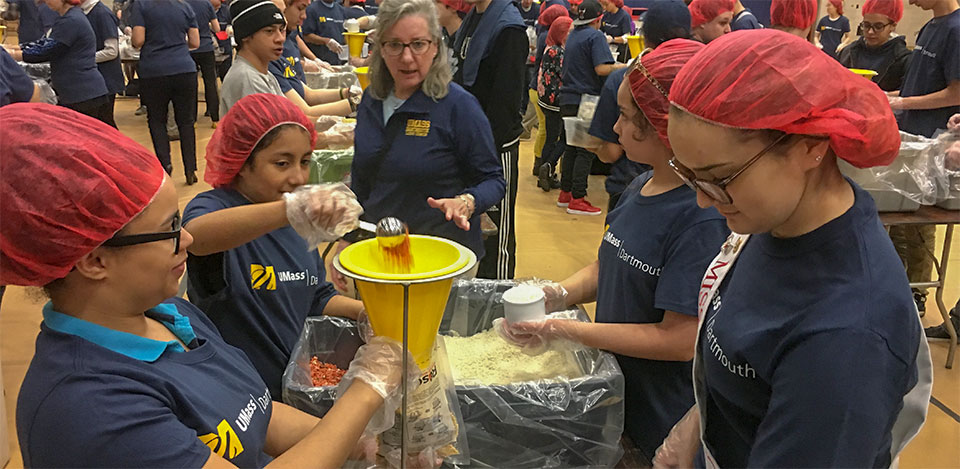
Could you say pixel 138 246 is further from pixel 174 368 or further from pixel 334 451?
pixel 334 451

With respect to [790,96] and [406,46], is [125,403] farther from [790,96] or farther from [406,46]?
[406,46]

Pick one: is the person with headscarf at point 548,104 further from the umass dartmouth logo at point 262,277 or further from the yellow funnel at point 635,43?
the umass dartmouth logo at point 262,277

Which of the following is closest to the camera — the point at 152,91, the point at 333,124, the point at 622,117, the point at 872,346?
the point at 872,346

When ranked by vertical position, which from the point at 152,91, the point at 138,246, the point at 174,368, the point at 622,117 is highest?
the point at 622,117

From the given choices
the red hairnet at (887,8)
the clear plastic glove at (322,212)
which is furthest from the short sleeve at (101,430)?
the red hairnet at (887,8)

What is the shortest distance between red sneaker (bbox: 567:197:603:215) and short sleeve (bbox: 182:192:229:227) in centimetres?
470

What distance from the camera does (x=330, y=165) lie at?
3.90 metres

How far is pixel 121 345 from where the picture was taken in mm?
1132

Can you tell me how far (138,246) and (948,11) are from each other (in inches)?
177

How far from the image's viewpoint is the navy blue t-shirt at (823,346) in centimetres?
96

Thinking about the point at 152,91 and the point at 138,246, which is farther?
the point at 152,91

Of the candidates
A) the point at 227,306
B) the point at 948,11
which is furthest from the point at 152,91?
the point at 948,11

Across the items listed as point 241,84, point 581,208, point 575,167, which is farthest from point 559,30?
point 241,84

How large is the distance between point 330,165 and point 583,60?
9.46ft
